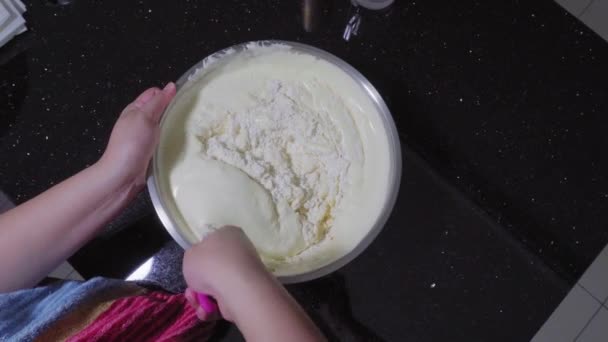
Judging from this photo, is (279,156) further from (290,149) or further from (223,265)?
(223,265)

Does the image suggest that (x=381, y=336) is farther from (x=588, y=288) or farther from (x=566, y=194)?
(x=588, y=288)

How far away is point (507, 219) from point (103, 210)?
54 cm

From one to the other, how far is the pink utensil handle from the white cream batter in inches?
2.8

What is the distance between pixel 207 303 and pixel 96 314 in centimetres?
12

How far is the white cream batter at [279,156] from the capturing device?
584mm

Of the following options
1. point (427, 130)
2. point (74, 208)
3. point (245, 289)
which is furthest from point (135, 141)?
point (427, 130)

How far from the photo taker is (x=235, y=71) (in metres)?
0.64

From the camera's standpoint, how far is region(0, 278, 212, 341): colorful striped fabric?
1.75 ft

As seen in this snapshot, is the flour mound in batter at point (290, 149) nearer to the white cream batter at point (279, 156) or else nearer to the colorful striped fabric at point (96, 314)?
the white cream batter at point (279, 156)

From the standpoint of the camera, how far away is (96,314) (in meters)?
0.57

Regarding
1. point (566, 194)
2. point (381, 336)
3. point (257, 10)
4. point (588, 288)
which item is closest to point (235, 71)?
point (257, 10)

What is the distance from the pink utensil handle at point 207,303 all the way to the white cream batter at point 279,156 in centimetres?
7

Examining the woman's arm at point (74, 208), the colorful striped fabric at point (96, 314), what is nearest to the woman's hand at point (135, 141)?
the woman's arm at point (74, 208)

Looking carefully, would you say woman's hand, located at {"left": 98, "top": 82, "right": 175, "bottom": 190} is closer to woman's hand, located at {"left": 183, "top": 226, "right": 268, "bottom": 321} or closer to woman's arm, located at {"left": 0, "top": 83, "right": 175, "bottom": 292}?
woman's arm, located at {"left": 0, "top": 83, "right": 175, "bottom": 292}
